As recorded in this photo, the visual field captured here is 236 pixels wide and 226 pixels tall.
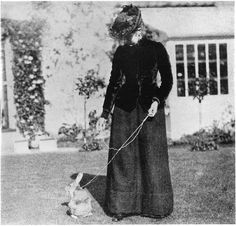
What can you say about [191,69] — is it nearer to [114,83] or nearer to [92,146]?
[92,146]

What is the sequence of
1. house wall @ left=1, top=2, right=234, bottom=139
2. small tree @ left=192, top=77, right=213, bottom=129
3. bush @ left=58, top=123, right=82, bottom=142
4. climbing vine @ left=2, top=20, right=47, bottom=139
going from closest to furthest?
climbing vine @ left=2, top=20, right=47, bottom=139 < bush @ left=58, top=123, right=82, bottom=142 < house wall @ left=1, top=2, right=234, bottom=139 < small tree @ left=192, top=77, right=213, bottom=129

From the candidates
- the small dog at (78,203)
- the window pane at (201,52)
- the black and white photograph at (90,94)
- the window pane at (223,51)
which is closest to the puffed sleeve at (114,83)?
the small dog at (78,203)

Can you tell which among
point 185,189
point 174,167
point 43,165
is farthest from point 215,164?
point 43,165

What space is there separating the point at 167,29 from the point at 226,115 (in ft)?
8.00

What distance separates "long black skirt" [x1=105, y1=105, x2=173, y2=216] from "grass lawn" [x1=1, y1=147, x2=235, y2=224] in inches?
6.3

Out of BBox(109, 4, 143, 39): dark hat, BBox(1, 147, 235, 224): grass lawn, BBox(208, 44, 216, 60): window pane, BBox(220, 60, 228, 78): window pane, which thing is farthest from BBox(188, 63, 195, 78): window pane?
BBox(109, 4, 143, 39): dark hat

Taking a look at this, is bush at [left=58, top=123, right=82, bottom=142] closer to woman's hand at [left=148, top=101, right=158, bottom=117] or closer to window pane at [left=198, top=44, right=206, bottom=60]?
window pane at [left=198, top=44, right=206, bottom=60]

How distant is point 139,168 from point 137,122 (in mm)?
480

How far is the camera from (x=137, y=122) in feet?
16.1

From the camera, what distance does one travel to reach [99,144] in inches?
409

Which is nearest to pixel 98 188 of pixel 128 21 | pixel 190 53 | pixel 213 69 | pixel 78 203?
pixel 78 203

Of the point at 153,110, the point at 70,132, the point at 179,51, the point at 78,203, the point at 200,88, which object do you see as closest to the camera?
the point at 153,110

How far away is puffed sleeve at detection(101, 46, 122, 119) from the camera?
4.95 meters

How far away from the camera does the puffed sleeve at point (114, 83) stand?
4.95m
